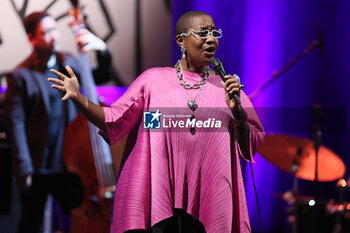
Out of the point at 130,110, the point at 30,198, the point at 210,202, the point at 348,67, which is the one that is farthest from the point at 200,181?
the point at 348,67

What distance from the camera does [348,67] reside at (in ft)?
11.9

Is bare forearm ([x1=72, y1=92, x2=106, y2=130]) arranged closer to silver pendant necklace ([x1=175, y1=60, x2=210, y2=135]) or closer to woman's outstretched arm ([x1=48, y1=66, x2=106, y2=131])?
woman's outstretched arm ([x1=48, y1=66, x2=106, y2=131])

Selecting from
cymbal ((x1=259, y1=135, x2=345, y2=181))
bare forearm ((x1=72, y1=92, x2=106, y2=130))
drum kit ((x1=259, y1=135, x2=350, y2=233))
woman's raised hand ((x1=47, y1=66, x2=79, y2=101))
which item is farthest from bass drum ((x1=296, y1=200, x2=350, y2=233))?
woman's raised hand ((x1=47, y1=66, x2=79, y2=101))

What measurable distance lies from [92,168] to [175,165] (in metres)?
1.13

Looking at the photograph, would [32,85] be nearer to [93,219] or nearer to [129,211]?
[93,219]

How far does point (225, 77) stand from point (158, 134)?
0.97ft

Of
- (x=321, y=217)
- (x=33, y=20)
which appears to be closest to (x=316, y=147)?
(x=321, y=217)

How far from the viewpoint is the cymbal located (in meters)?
3.15

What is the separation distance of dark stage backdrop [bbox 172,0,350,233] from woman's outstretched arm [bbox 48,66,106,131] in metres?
2.13

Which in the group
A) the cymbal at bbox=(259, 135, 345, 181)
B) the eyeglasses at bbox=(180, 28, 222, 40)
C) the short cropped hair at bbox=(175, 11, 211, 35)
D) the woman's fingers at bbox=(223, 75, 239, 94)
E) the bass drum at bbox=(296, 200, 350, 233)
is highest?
the short cropped hair at bbox=(175, 11, 211, 35)

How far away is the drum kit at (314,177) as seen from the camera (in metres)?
3.12

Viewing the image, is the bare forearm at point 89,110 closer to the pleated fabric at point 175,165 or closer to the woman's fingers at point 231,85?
the pleated fabric at point 175,165

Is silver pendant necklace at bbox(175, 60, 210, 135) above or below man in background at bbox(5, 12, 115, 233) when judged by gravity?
above

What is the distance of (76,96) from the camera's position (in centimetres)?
156
